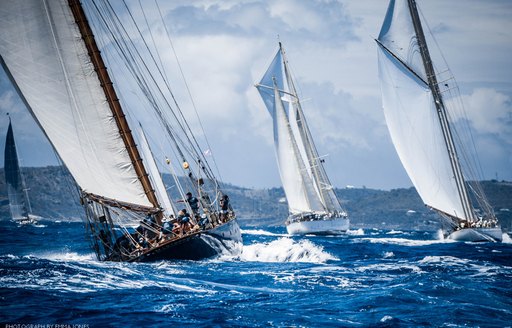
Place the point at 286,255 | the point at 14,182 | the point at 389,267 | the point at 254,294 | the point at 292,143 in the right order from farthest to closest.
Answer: the point at 14,182 < the point at 292,143 < the point at 286,255 < the point at 389,267 < the point at 254,294

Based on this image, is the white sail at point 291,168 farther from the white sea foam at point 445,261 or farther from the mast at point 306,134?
the white sea foam at point 445,261

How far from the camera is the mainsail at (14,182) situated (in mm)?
106531

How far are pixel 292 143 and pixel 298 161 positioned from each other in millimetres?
2406

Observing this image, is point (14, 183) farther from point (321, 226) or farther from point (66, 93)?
point (66, 93)

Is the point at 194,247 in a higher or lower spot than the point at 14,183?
lower

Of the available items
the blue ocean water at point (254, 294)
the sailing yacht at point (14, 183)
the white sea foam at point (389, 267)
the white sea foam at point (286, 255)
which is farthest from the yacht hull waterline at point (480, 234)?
the sailing yacht at point (14, 183)

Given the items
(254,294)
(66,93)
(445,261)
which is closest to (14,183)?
(66,93)

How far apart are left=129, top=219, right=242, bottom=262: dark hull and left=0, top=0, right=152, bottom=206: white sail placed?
2941mm

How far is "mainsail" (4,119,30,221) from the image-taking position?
350 ft

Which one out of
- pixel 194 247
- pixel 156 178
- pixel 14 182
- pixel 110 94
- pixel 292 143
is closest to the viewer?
pixel 194 247

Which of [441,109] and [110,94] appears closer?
[110,94]

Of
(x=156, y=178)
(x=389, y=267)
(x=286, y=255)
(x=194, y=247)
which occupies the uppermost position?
(x=156, y=178)

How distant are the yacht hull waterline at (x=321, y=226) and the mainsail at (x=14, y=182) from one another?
1949 inches

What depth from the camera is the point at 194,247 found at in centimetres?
2978
